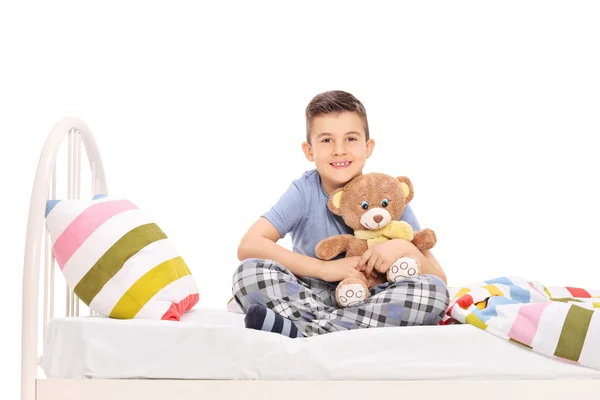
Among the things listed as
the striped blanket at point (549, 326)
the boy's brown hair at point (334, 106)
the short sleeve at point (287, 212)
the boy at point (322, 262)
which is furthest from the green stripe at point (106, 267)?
the striped blanket at point (549, 326)

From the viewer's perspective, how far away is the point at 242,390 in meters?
1.64

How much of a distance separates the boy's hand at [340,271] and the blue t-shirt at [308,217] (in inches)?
5.7

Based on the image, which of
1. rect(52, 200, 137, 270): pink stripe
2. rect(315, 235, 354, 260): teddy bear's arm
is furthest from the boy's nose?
rect(52, 200, 137, 270): pink stripe

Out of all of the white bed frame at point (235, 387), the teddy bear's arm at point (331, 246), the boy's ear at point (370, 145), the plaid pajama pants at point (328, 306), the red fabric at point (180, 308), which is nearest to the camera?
the white bed frame at point (235, 387)

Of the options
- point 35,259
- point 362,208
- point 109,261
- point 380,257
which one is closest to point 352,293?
point 380,257

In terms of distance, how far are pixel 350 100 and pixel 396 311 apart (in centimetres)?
64

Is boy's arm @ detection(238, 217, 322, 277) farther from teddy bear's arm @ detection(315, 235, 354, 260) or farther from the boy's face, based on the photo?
the boy's face

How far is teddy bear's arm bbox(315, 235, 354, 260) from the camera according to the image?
204 centimetres

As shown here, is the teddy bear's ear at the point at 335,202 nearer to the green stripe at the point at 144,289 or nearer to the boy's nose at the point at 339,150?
the boy's nose at the point at 339,150

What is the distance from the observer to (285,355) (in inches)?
64.4

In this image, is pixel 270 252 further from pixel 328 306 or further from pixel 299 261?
pixel 328 306

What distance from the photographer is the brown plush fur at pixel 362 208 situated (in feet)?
6.68

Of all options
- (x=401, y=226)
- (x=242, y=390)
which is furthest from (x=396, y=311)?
(x=242, y=390)

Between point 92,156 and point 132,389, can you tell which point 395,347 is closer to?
point 132,389
